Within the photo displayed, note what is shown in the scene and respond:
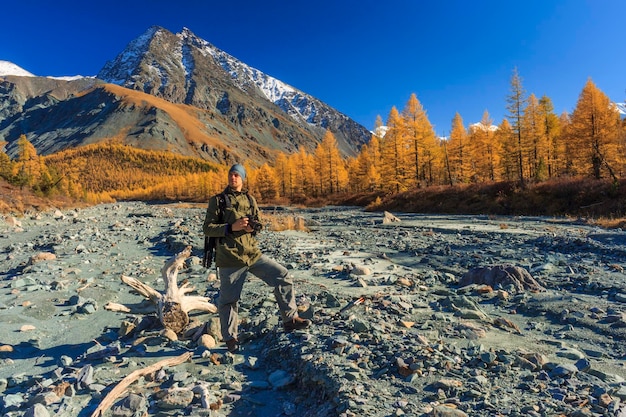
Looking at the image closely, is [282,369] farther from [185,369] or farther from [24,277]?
[24,277]

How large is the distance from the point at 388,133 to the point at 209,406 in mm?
47767

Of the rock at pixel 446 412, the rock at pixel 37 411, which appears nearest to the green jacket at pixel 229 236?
the rock at pixel 37 411

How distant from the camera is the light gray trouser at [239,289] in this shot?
481cm

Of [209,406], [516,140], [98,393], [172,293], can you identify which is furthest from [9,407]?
[516,140]

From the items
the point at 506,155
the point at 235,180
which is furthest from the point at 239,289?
the point at 506,155

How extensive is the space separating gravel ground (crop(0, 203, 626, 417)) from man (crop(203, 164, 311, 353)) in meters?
0.46

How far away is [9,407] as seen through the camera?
3.63 m

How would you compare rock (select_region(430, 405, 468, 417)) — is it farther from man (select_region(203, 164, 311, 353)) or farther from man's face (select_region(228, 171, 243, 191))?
man's face (select_region(228, 171, 243, 191))

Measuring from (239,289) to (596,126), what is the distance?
155ft

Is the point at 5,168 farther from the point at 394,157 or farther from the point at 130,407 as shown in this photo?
the point at 130,407

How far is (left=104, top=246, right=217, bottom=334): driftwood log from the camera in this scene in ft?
18.8

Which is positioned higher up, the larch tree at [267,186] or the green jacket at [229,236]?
the larch tree at [267,186]

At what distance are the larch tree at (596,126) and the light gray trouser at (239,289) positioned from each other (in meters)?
43.9

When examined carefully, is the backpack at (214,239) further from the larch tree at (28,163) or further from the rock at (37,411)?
the larch tree at (28,163)
